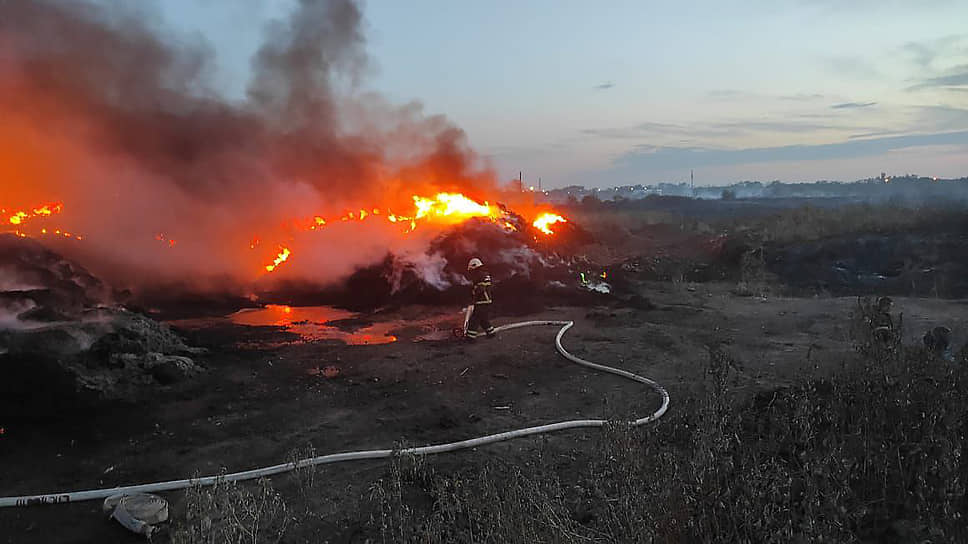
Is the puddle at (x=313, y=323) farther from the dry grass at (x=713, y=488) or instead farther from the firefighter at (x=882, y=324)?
the firefighter at (x=882, y=324)

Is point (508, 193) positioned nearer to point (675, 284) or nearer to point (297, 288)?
point (675, 284)

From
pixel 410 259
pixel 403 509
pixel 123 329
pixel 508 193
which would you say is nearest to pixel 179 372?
pixel 123 329

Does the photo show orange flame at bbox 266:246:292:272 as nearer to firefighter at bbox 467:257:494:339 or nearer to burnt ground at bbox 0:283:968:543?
burnt ground at bbox 0:283:968:543

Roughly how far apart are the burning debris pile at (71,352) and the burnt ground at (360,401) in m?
0.58

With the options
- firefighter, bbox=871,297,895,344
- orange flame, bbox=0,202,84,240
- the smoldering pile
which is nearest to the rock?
the smoldering pile

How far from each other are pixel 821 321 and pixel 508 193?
60.3 feet

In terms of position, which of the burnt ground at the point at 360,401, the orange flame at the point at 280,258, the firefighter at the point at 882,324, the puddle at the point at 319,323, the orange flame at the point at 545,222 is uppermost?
the orange flame at the point at 545,222

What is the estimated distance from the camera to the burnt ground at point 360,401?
266 inches

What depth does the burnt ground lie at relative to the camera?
22.2ft

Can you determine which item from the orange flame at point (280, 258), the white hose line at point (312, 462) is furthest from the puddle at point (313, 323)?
the white hose line at point (312, 462)

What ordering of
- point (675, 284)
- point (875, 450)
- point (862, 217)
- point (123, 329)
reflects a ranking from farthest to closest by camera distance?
point (862, 217), point (675, 284), point (123, 329), point (875, 450)

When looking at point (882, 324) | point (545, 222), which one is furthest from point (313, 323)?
point (545, 222)

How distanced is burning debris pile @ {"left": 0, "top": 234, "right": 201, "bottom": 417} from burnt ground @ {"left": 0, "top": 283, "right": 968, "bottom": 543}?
1.90ft

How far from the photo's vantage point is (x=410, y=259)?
65.4 feet
